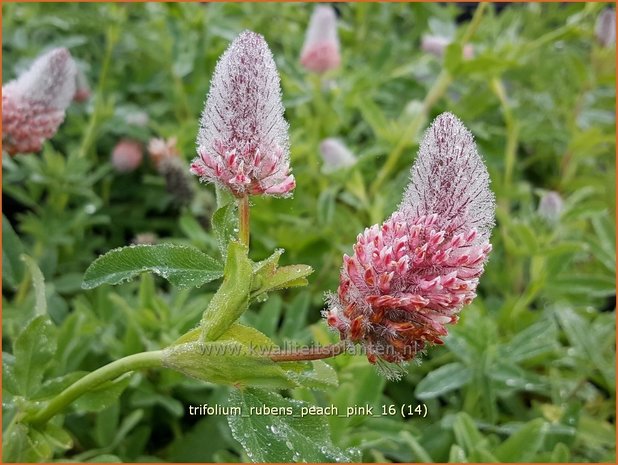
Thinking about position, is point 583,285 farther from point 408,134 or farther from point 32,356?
point 32,356

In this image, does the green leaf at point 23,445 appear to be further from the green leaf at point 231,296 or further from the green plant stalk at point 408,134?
the green plant stalk at point 408,134

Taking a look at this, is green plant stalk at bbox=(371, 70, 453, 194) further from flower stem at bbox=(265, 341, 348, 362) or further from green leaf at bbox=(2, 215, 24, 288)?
flower stem at bbox=(265, 341, 348, 362)

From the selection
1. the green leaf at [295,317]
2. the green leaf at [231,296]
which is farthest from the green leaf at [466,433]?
the green leaf at [231,296]

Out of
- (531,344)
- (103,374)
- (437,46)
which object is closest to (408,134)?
(437,46)

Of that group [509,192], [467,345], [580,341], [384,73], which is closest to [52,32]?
[384,73]

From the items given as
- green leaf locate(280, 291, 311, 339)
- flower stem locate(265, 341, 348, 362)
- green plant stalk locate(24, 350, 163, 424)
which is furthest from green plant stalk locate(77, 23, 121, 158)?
flower stem locate(265, 341, 348, 362)

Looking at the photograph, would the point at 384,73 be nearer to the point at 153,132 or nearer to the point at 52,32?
the point at 153,132

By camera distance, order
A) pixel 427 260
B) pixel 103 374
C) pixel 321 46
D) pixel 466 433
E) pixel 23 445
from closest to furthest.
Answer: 1. pixel 427 260
2. pixel 103 374
3. pixel 23 445
4. pixel 466 433
5. pixel 321 46

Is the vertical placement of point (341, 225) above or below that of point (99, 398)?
above
